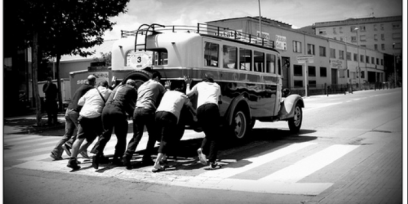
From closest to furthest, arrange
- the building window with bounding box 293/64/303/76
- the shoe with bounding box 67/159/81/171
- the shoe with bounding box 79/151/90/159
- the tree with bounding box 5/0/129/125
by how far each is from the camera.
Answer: the shoe with bounding box 67/159/81/171 < the shoe with bounding box 79/151/90/159 < the tree with bounding box 5/0/129/125 < the building window with bounding box 293/64/303/76

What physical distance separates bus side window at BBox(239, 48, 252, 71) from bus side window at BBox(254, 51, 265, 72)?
0.30 metres

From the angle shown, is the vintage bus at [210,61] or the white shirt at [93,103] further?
the vintage bus at [210,61]

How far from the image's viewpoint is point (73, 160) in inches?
293

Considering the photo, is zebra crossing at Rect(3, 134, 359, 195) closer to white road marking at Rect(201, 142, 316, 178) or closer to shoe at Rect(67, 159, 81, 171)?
white road marking at Rect(201, 142, 316, 178)

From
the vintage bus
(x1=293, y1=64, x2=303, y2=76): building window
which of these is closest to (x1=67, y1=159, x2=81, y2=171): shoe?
the vintage bus

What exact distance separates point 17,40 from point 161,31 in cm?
805

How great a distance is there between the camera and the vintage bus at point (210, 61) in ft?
27.8

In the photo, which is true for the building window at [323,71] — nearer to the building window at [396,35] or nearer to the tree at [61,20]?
the tree at [61,20]

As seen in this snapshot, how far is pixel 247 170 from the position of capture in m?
7.09

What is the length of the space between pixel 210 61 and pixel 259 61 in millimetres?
2415

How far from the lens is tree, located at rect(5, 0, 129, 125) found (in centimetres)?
1373

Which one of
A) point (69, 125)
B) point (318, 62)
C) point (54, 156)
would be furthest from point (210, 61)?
point (318, 62)

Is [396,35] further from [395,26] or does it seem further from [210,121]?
[210,121]

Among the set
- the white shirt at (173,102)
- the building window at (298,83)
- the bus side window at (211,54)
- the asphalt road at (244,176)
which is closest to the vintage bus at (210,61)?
the bus side window at (211,54)
